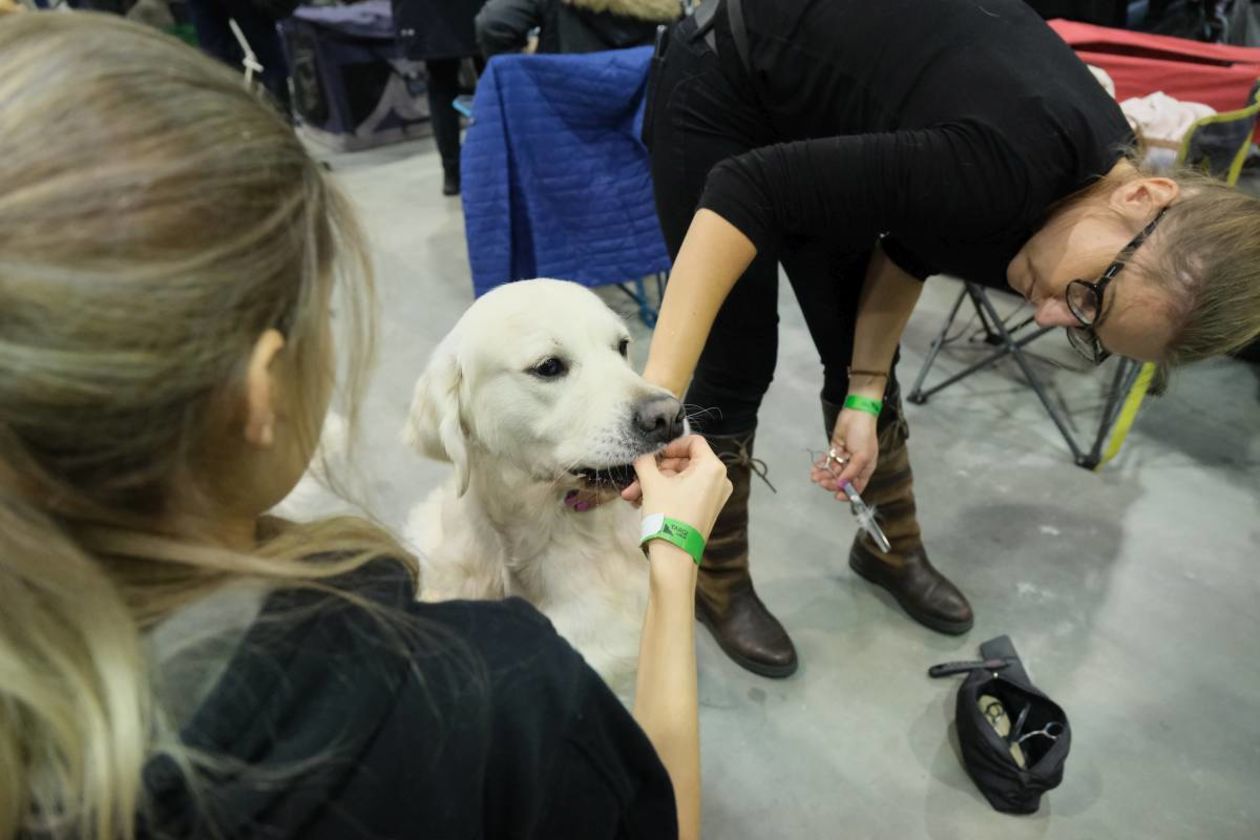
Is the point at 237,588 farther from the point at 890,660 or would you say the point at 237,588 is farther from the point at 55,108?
the point at 890,660

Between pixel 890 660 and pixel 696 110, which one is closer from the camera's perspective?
pixel 696 110

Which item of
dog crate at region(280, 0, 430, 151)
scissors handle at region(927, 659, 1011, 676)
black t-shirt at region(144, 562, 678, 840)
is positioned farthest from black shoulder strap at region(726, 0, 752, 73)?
dog crate at region(280, 0, 430, 151)

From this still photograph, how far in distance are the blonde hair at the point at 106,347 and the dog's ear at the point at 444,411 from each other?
2.52 ft

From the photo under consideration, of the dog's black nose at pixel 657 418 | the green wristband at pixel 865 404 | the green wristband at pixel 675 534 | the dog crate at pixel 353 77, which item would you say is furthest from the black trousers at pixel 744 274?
the dog crate at pixel 353 77

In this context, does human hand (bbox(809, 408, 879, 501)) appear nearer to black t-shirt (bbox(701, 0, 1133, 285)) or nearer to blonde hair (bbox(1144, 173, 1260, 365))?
black t-shirt (bbox(701, 0, 1133, 285))

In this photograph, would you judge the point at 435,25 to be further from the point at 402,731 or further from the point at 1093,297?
the point at 402,731

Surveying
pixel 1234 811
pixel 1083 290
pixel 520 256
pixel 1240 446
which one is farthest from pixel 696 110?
pixel 1240 446

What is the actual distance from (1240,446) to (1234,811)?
1.51 meters

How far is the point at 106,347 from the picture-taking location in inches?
18.7

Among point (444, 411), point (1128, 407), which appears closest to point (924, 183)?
point (444, 411)

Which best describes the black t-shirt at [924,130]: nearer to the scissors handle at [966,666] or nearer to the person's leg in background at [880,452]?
the person's leg in background at [880,452]

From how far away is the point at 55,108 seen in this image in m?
0.48

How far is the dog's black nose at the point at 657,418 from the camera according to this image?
1290mm

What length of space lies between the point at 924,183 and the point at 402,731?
105 centimetres
